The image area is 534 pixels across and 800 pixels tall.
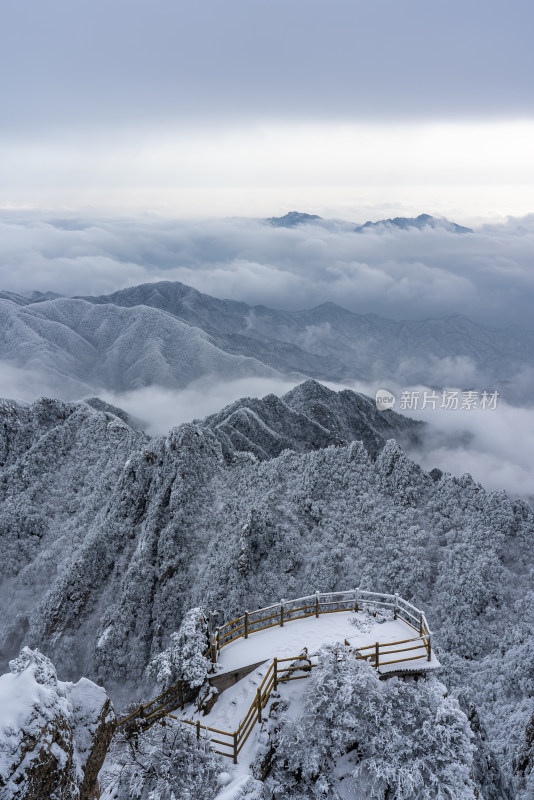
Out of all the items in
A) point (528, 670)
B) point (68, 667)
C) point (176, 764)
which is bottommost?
point (68, 667)

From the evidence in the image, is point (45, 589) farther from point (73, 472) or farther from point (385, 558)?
point (385, 558)

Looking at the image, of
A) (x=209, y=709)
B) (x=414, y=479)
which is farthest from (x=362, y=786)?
(x=414, y=479)

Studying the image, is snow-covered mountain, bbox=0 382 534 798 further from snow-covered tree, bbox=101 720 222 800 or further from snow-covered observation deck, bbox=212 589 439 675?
snow-covered tree, bbox=101 720 222 800

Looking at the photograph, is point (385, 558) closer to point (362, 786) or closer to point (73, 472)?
point (362, 786)

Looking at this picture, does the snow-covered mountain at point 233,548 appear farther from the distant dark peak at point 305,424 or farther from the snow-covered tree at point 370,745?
the snow-covered tree at point 370,745

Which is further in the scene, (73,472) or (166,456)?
(73,472)

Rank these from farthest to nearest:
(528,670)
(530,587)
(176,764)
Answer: (530,587) → (528,670) → (176,764)

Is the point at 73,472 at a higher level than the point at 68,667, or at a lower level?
higher

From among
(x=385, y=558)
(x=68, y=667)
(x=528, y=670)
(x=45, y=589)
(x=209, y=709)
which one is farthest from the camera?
(x=45, y=589)

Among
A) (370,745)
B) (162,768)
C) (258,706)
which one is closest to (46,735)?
(162,768)
